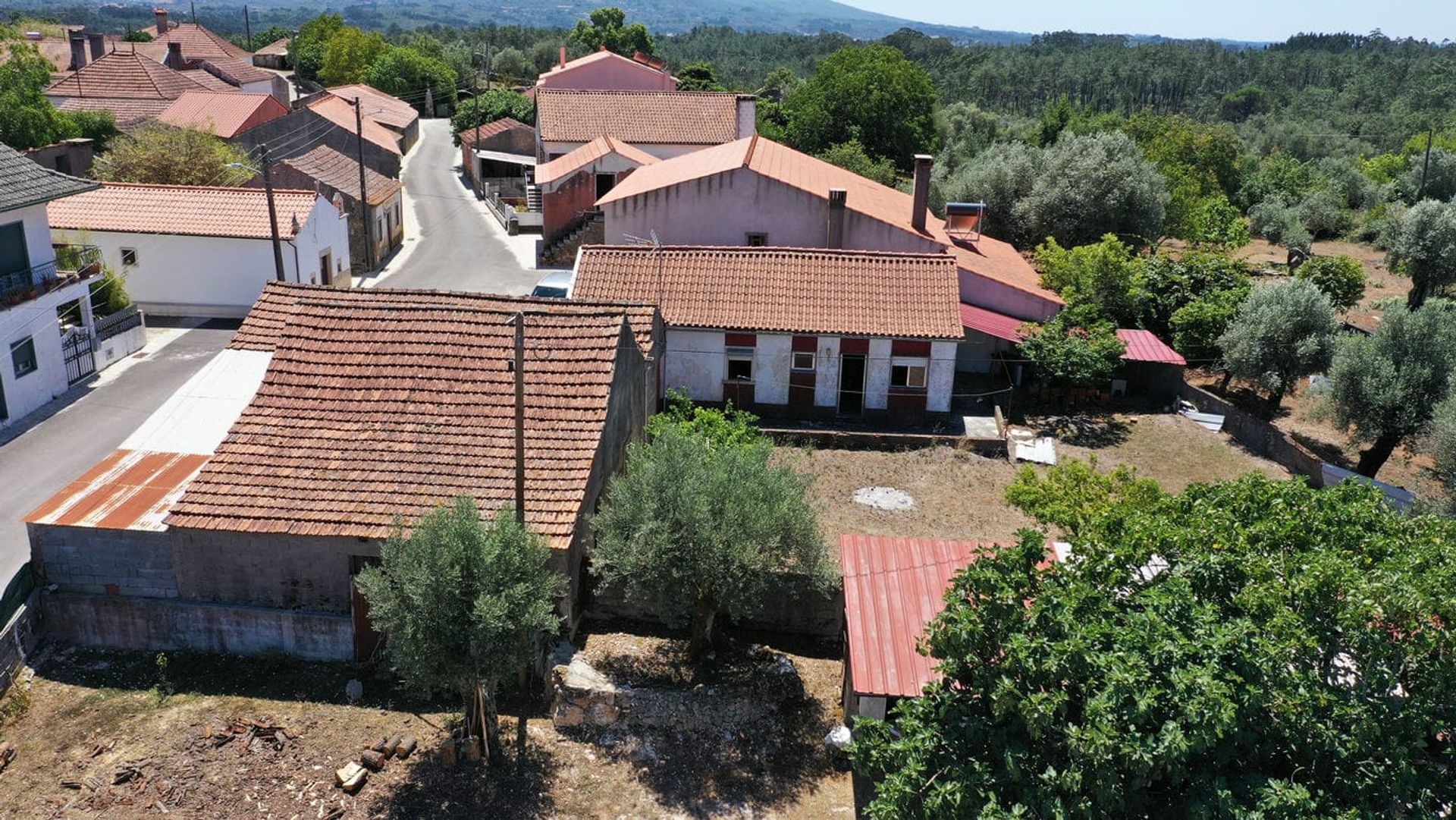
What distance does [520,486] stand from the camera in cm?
1728

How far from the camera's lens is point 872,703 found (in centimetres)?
1557

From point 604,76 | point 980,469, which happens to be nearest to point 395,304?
point 980,469

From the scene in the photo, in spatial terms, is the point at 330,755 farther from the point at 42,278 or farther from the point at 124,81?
the point at 124,81

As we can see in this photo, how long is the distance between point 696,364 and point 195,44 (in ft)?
244

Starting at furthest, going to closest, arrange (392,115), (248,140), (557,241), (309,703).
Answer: (392,115), (248,140), (557,241), (309,703)

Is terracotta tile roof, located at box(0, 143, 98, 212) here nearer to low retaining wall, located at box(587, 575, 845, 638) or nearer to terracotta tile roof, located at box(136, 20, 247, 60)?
low retaining wall, located at box(587, 575, 845, 638)

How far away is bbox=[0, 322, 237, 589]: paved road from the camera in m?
21.5

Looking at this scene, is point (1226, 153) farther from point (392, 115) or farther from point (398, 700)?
point (398, 700)

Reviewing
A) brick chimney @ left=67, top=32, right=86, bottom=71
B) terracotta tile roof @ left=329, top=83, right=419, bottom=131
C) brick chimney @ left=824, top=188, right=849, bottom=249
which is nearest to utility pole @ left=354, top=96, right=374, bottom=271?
brick chimney @ left=824, top=188, right=849, bottom=249

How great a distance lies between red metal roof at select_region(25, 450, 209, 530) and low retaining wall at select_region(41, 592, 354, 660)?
132 centimetres

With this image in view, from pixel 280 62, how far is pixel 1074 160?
84.4 m

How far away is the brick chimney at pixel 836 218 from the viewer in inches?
1367

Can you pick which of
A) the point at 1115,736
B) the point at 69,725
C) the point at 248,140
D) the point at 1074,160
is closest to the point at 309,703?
the point at 69,725

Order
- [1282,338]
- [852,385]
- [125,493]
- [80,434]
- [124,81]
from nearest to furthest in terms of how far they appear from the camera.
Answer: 1. [125,493]
2. [80,434]
3. [852,385]
4. [1282,338]
5. [124,81]
